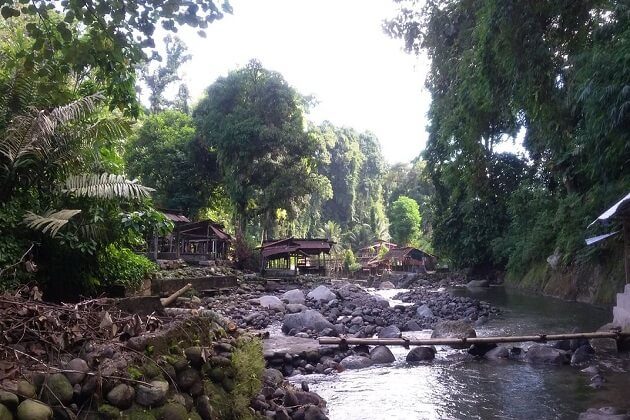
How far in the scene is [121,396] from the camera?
3.75 metres

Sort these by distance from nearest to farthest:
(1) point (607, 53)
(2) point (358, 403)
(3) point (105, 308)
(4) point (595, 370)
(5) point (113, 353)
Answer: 1. (5) point (113, 353)
2. (3) point (105, 308)
3. (2) point (358, 403)
4. (4) point (595, 370)
5. (1) point (607, 53)

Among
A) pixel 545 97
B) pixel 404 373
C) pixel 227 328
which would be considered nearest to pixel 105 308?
pixel 227 328

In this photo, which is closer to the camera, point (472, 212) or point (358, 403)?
point (358, 403)

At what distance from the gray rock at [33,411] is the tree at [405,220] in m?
52.5

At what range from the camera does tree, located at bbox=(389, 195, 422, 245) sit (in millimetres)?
55025

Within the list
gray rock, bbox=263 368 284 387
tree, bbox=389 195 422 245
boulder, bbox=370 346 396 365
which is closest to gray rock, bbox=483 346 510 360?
boulder, bbox=370 346 396 365

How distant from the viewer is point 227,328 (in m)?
6.59

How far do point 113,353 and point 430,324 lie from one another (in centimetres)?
1263

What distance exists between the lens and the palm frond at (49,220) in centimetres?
713

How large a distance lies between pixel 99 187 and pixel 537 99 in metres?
9.59

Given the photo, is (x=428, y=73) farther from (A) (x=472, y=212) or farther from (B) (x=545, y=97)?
(A) (x=472, y=212)

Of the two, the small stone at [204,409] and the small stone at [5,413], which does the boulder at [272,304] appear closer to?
the small stone at [204,409]

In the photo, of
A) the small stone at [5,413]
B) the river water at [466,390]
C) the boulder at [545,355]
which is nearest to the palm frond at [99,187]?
the river water at [466,390]

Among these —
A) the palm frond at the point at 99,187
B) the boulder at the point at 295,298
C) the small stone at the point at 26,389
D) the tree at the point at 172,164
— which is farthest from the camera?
the tree at the point at 172,164
